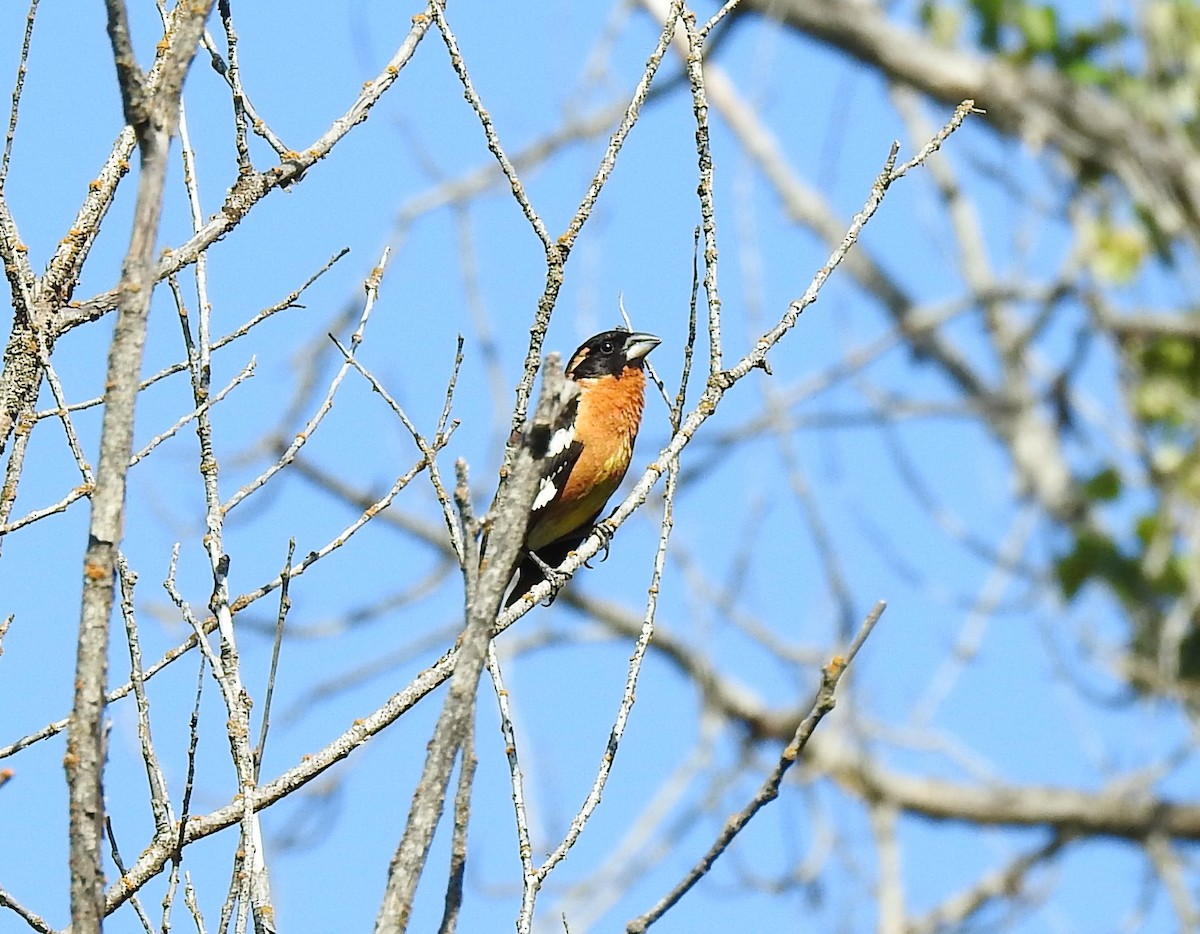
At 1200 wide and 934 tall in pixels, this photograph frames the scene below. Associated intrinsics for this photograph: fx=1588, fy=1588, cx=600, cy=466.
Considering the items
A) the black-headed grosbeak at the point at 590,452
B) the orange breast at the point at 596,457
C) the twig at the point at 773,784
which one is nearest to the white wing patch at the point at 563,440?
the black-headed grosbeak at the point at 590,452

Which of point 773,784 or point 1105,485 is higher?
point 1105,485

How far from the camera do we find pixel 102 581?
7.16 feet

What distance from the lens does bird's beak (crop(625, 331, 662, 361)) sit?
6.37 metres

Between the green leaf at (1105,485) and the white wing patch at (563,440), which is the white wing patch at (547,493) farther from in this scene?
the green leaf at (1105,485)

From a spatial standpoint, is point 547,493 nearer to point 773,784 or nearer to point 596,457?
point 596,457

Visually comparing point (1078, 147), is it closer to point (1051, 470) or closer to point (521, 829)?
point (1051, 470)

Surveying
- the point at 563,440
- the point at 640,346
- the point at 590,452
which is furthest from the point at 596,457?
the point at 640,346

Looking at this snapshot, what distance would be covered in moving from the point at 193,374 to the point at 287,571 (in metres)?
0.44

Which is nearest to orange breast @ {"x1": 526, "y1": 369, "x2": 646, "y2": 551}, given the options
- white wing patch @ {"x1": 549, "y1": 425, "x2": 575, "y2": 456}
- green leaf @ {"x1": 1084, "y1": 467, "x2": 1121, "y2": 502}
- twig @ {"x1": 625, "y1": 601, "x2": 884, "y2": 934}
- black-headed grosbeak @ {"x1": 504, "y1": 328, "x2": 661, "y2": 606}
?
black-headed grosbeak @ {"x1": 504, "y1": 328, "x2": 661, "y2": 606}

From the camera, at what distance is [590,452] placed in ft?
19.7

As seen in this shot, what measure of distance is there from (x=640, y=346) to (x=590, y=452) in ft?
2.00

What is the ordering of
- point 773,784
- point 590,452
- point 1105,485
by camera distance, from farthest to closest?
point 1105,485, point 590,452, point 773,784

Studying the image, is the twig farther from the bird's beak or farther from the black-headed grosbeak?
the bird's beak

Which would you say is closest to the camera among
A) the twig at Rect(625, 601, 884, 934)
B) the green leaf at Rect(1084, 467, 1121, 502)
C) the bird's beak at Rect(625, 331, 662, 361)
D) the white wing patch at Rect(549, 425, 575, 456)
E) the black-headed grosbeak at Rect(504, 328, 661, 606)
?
the twig at Rect(625, 601, 884, 934)
